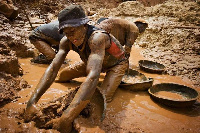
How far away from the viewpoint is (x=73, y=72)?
10.2ft

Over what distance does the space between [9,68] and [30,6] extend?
8333 mm

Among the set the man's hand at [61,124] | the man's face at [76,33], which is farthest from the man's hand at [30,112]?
the man's face at [76,33]

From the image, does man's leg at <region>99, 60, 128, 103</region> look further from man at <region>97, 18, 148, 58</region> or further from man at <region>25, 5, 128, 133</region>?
man at <region>97, 18, 148, 58</region>

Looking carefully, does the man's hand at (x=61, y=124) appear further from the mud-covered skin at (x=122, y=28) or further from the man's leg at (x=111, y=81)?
the mud-covered skin at (x=122, y=28)

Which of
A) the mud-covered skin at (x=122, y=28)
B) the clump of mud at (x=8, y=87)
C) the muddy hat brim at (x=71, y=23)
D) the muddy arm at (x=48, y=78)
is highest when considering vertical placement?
the muddy hat brim at (x=71, y=23)

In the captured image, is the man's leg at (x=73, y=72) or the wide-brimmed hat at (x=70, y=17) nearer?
the wide-brimmed hat at (x=70, y=17)

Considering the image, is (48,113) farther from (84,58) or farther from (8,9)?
(8,9)

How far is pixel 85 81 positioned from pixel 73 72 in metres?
1.37

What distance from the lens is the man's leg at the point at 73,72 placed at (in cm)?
304

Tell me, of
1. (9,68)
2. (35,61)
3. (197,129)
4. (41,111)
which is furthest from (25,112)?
(35,61)

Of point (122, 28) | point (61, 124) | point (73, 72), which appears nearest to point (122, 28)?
point (122, 28)

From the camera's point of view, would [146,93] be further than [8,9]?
No

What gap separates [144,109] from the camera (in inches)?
98.2

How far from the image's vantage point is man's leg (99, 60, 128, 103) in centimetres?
258
